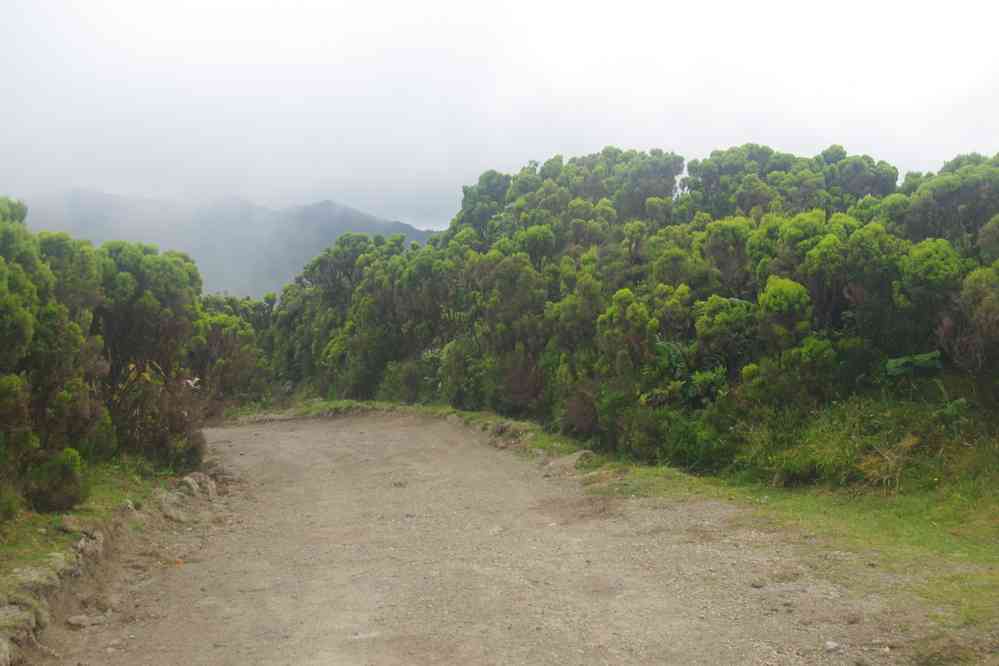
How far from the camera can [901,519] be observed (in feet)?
29.4

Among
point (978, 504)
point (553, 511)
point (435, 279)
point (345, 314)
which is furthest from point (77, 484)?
point (345, 314)

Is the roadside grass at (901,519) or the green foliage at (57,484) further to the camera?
the green foliage at (57,484)

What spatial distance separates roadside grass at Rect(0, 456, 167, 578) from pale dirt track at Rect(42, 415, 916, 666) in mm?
786

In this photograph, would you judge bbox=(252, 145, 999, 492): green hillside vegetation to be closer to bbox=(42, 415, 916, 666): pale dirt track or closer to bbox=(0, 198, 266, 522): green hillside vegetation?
bbox=(42, 415, 916, 666): pale dirt track

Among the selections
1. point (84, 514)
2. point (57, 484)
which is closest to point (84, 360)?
point (57, 484)

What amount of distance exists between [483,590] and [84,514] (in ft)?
17.3

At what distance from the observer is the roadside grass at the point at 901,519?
20.3ft

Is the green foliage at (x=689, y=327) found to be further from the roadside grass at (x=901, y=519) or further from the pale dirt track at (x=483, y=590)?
the pale dirt track at (x=483, y=590)

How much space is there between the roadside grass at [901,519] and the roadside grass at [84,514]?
710cm

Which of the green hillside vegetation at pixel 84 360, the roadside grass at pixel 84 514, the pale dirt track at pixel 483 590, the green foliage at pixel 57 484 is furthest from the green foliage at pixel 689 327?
the pale dirt track at pixel 483 590

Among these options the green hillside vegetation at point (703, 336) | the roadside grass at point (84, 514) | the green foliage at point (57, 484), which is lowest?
the roadside grass at point (84, 514)

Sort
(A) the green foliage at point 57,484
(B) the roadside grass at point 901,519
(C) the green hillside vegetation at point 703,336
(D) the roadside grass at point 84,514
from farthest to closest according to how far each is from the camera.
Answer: (C) the green hillside vegetation at point 703,336, (A) the green foliage at point 57,484, (D) the roadside grass at point 84,514, (B) the roadside grass at point 901,519

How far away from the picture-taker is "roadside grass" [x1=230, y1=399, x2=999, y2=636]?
20.3 ft

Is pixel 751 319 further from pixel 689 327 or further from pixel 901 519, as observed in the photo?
pixel 901 519
